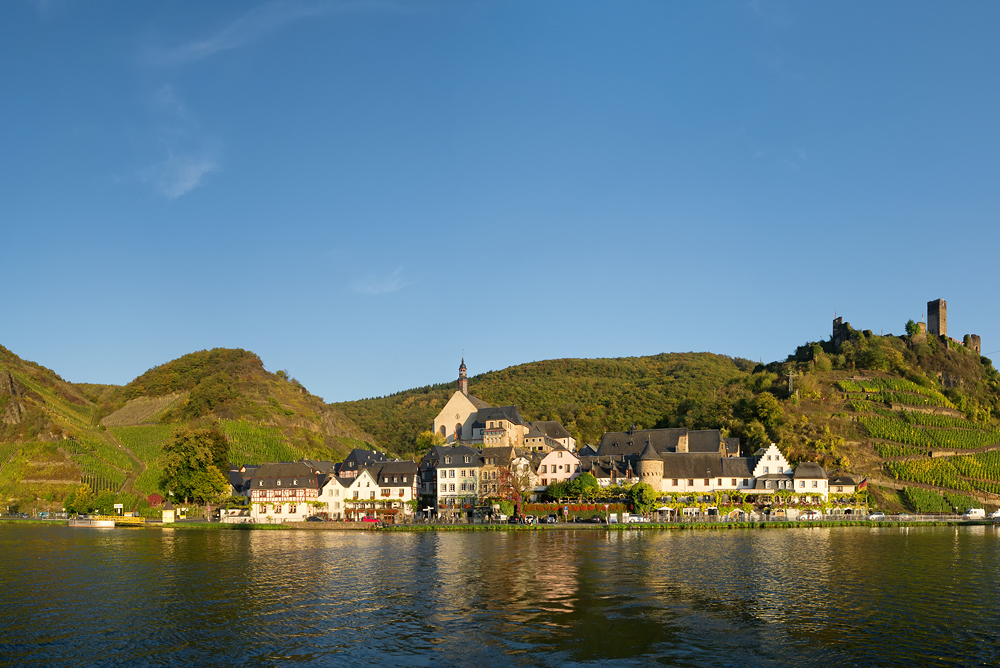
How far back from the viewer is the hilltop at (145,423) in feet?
379

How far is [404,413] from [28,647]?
16033cm

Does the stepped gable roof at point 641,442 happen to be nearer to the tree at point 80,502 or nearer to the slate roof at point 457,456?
the slate roof at point 457,456

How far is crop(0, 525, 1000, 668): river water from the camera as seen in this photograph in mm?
25438

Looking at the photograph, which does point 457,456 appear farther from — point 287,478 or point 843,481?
point 843,481

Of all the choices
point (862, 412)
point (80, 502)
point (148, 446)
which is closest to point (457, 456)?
point (80, 502)

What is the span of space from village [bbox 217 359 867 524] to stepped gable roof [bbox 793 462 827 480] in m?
0.12

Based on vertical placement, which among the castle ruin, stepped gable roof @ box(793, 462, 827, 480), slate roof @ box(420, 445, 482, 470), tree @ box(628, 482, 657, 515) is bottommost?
tree @ box(628, 482, 657, 515)

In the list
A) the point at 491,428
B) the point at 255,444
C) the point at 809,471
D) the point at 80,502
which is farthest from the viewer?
the point at 255,444

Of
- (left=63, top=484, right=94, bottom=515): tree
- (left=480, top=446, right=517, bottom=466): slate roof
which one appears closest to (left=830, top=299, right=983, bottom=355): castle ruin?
(left=480, top=446, right=517, bottom=466): slate roof

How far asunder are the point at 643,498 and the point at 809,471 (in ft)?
68.4

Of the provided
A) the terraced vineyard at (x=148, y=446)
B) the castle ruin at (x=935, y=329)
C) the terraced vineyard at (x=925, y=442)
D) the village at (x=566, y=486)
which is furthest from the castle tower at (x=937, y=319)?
the terraced vineyard at (x=148, y=446)

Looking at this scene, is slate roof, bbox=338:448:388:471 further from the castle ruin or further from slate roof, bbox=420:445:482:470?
the castle ruin

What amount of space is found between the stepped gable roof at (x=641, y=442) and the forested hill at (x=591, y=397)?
22612 mm

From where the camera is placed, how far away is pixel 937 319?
13812 cm
